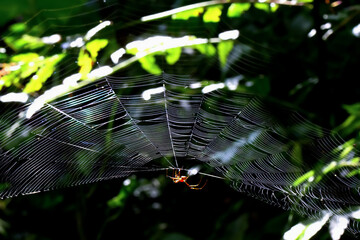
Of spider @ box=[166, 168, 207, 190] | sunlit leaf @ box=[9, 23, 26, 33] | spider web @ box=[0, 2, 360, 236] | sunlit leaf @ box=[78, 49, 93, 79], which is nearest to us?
sunlit leaf @ box=[9, 23, 26, 33]

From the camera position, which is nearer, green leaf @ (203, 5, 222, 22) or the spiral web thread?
green leaf @ (203, 5, 222, 22)

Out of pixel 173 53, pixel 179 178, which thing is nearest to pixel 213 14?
pixel 173 53

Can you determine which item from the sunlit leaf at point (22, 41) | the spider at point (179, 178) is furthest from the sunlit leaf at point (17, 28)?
the spider at point (179, 178)

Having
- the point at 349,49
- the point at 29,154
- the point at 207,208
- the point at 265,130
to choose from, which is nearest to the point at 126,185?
the point at 207,208

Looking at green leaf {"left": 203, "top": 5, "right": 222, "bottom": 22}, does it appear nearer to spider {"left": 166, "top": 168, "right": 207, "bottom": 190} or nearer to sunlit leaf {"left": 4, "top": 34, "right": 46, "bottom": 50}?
sunlit leaf {"left": 4, "top": 34, "right": 46, "bottom": 50}

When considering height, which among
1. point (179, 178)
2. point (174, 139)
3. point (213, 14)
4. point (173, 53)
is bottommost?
point (179, 178)

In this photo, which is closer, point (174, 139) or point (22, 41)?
point (22, 41)

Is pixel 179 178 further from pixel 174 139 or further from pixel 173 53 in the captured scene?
pixel 173 53

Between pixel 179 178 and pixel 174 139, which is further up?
pixel 174 139

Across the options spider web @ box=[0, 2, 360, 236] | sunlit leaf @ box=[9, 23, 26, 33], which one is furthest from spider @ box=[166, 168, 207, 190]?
sunlit leaf @ box=[9, 23, 26, 33]
